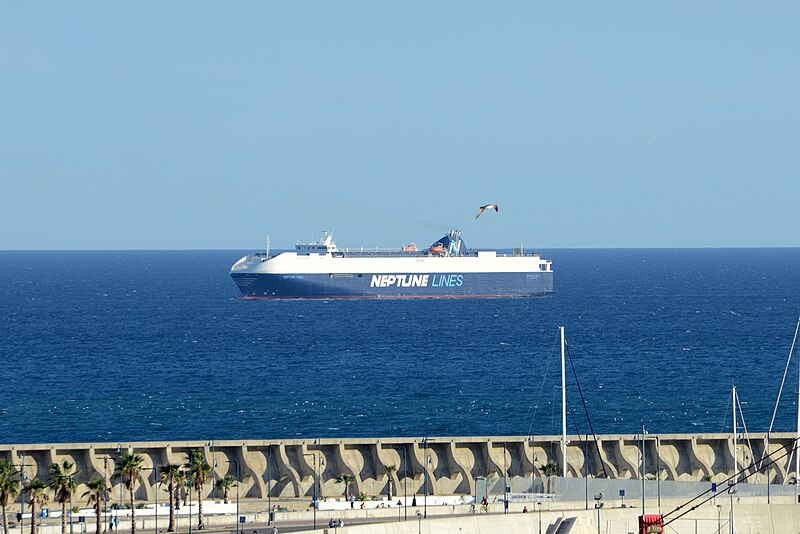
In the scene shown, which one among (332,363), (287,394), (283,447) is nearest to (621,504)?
(283,447)

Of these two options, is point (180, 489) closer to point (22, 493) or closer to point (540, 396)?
point (22, 493)

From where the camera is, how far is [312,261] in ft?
644

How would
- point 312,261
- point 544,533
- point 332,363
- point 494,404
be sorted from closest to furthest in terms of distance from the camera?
point 544,533 → point 494,404 → point 332,363 → point 312,261

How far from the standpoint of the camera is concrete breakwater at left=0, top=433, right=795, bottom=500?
197ft

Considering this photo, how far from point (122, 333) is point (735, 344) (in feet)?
210

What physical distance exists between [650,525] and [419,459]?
22.1 meters

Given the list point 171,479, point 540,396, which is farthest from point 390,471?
point 540,396

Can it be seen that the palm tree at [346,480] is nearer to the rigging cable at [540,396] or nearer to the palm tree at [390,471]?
the palm tree at [390,471]

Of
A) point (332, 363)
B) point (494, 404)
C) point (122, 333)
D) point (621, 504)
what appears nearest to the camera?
point (621, 504)

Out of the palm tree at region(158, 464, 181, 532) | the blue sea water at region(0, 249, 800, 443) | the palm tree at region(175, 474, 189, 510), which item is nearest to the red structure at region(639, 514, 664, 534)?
the palm tree at region(158, 464, 181, 532)

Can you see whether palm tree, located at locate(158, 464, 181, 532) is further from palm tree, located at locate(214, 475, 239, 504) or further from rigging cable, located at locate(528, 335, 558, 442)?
rigging cable, located at locate(528, 335, 558, 442)

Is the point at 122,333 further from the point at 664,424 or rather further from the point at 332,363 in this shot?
the point at 664,424

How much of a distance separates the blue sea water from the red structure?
1537 inches

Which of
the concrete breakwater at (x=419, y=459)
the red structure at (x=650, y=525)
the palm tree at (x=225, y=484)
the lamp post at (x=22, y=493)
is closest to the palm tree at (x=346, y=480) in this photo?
the concrete breakwater at (x=419, y=459)
